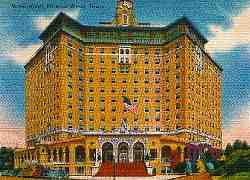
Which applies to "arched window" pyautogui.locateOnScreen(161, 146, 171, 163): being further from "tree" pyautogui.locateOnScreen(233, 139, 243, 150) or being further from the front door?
"tree" pyautogui.locateOnScreen(233, 139, 243, 150)

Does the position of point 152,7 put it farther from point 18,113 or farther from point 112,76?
point 18,113

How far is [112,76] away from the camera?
21.1ft

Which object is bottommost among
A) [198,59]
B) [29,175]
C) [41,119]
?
[29,175]

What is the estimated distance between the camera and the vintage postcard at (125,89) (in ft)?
20.4

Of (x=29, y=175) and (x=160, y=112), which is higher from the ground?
(x=160, y=112)

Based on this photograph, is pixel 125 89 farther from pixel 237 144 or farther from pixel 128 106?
pixel 237 144

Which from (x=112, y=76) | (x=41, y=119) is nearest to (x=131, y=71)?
(x=112, y=76)

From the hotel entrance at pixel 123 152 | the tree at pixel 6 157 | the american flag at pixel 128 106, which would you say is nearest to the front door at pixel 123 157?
the hotel entrance at pixel 123 152

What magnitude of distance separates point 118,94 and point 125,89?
8cm

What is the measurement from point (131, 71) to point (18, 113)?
90cm

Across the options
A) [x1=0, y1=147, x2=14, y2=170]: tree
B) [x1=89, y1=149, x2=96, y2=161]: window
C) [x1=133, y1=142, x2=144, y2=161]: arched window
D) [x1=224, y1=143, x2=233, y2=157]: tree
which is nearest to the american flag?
[x1=133, y1=142, x2=144, y2=161]: arched window

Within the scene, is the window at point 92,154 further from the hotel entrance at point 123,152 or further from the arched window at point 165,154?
the arched window at point 165,154

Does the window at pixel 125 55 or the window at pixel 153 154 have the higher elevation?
the window at pixel 125 55

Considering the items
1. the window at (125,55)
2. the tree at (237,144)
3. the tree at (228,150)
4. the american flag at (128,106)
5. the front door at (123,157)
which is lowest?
the front door at (123,157)
